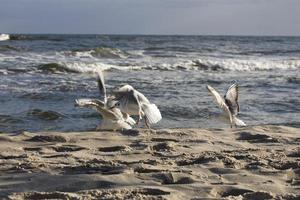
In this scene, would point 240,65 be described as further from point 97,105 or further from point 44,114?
point 97,105

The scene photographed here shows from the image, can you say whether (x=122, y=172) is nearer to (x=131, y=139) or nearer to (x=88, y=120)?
(x=131, y=139)

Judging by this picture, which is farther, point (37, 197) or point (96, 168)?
point (96, 168)

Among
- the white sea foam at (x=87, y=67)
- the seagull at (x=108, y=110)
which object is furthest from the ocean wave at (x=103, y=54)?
the seagull at (x=108, y=110)

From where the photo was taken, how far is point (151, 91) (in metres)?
10.5

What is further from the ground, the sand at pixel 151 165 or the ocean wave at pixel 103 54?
the sand at pixel 151 165

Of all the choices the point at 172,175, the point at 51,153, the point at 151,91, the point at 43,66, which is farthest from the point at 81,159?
the point at 43,66

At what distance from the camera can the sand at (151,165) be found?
10.6ft

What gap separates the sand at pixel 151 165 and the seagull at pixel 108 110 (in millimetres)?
239

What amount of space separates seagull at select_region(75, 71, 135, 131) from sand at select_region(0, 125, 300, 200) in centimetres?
24

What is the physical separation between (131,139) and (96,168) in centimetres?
164

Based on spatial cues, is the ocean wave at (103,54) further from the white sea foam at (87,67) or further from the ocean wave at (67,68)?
the ocean wave at (67,68)

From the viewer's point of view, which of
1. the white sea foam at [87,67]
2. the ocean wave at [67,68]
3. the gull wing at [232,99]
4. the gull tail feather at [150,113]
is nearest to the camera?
the gull tail feather at [150,113]

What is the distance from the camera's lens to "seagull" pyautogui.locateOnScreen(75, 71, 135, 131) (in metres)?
5.62

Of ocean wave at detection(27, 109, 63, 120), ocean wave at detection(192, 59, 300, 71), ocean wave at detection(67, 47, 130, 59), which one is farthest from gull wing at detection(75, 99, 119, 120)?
ocean wave at detection(67, 47, 130, 59)
